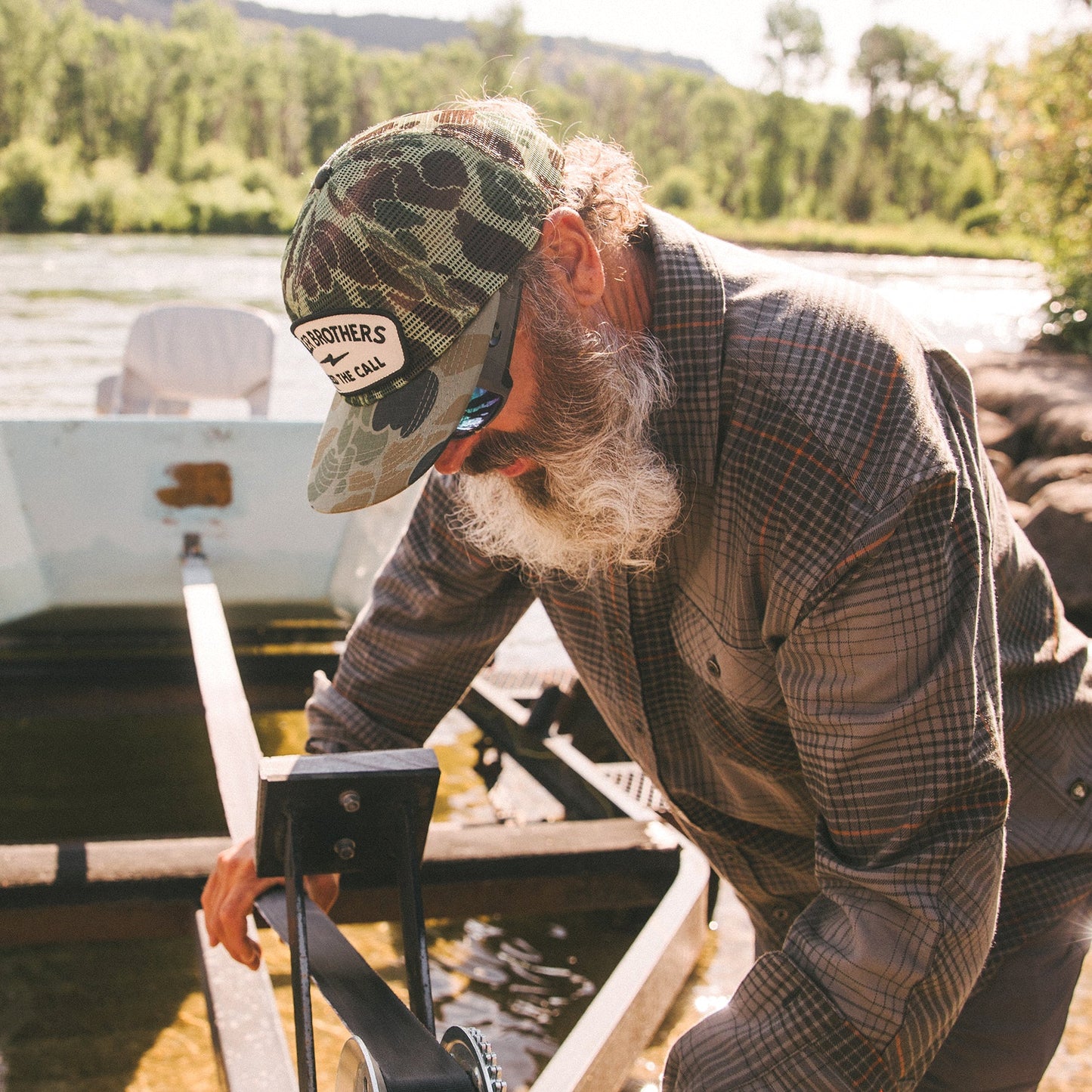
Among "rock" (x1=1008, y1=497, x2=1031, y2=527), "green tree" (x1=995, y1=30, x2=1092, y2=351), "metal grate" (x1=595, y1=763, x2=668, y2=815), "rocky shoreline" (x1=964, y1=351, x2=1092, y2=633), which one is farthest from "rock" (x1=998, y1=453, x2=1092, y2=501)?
"green tree" (x1=995, y1=30, x2=1092, y2=351)

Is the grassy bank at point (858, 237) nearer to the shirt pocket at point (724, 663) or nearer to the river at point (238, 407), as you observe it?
the river at point (238, 407)

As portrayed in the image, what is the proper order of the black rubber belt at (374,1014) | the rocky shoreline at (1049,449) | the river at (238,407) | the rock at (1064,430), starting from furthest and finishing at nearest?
1. the rock at (1064,430)
2. the rocky shoreline at (1049,449)
3. the river at (238,407)
4. the black rubber belt at (374,1014)

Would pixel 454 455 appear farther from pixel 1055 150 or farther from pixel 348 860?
pixel 1055 150

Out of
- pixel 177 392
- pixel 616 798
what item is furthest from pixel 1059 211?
pixel 616 798

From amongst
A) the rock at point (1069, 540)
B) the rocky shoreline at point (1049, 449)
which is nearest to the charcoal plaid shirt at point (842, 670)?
→ the rocky shoreline at point (1049, 449)

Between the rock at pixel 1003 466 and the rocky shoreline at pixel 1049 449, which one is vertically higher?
the rocky shoreline at pixel 1049 449

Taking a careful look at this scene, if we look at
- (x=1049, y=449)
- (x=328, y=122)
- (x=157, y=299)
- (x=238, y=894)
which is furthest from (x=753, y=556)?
(x=328, y=122)

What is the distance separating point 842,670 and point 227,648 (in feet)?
5.95

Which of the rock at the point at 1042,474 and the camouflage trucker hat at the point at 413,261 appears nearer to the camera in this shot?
the camouflage trucker hat at the point at 413,261

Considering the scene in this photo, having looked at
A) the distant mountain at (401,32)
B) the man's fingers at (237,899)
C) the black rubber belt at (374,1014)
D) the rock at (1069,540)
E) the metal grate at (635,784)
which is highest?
the distant mountain at (401,32)

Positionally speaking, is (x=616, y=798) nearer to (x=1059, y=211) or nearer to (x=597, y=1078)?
(x=597, y=1078)

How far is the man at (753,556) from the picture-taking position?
1071 millimetres

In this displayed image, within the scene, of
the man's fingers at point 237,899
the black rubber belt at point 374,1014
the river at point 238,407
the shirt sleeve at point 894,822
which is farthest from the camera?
the river at point 238,407

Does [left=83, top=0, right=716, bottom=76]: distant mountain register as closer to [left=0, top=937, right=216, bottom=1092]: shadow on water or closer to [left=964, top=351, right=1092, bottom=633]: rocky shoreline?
[left=964, top=351, right=1092, bottom=633]: rocky shoreline
